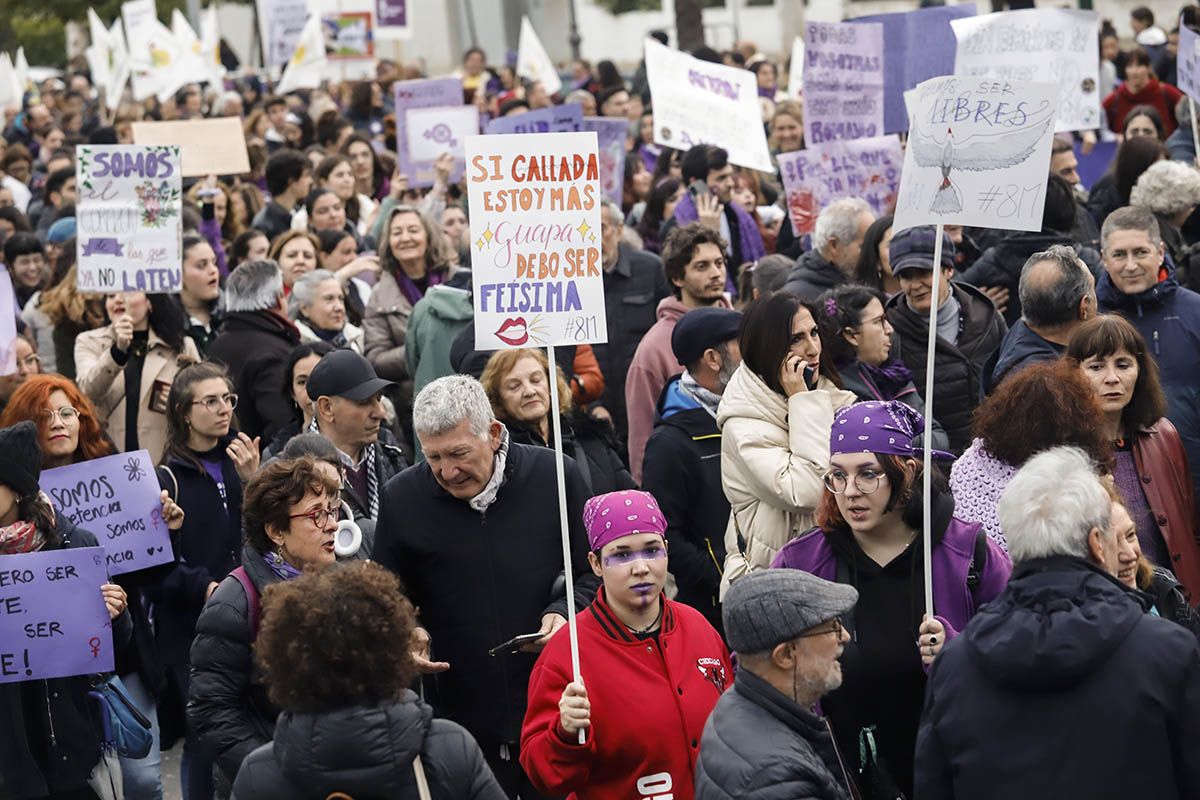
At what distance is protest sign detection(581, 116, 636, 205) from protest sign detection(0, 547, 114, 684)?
755 centimetres

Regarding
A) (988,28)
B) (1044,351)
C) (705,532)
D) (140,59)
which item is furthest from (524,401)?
(140,59)

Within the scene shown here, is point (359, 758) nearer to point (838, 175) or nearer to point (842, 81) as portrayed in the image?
point (838, 175)

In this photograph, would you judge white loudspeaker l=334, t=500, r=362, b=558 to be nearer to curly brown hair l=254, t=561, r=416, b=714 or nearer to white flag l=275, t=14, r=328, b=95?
curly brown hair l=254, t=561, r=416, b=714

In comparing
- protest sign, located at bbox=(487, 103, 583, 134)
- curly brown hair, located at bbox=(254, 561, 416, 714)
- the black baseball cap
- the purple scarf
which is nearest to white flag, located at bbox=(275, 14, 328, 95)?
protest sign, located at bbox=(487, 103, 583, 134)

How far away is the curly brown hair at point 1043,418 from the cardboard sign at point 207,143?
9.23 m

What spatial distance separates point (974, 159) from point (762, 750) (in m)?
2.37

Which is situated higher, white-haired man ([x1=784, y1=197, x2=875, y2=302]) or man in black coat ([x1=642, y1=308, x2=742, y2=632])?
white-haired man ([x1=784, y1=197, x2=875, y2=302])

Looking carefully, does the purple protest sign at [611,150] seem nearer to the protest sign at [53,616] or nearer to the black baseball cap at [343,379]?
the black baseball cap at [343,379]

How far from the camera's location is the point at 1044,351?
6.70 metres

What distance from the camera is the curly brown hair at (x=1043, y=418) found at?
523 cm

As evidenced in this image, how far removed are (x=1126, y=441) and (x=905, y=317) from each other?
1.73m

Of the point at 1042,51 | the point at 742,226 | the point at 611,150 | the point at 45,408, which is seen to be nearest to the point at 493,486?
the point at 45,408

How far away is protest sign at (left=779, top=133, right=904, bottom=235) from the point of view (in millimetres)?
10758

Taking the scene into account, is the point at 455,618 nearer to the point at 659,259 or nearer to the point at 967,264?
the point at 659,259
